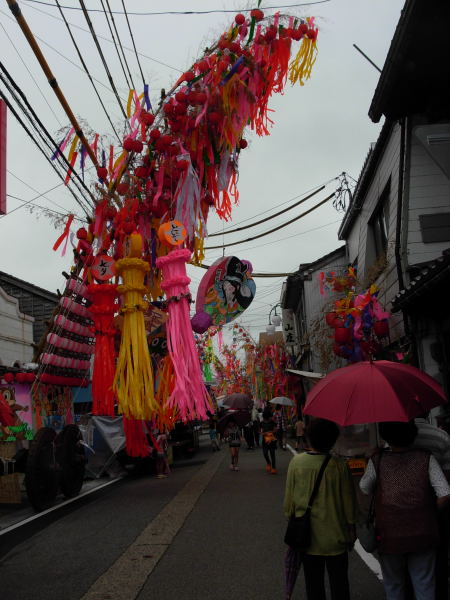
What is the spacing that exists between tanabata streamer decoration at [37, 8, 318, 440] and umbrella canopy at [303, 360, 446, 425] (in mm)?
3154

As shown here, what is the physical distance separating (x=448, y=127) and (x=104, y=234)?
5.57 meters

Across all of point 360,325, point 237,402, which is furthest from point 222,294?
point 237,402

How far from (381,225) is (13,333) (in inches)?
455

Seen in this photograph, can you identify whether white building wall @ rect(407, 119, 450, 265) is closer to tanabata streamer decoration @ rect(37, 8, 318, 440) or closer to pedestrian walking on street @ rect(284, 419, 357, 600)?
tanabata streamer decoration @ rect(37, 8, 318, 440)

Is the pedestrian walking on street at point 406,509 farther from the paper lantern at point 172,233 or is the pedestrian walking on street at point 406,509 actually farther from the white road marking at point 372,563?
the paper lantern at point 172,233

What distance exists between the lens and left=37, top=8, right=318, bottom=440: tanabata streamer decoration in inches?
285

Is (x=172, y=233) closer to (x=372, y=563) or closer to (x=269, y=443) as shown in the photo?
(x=372, y=563)

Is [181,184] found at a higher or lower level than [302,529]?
higher

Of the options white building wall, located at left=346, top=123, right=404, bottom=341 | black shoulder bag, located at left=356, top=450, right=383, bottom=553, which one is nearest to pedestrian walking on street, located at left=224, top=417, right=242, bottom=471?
white building wall, located at left=346, top=123, right=404, bottom=341

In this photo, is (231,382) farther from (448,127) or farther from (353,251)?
(448,127)

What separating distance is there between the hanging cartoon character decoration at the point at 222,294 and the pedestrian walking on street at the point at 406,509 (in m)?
4.42

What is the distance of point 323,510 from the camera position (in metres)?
3.58

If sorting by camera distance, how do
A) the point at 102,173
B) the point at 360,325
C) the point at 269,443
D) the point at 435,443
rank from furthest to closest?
the point at 269,443, the point at 360,325, the point at 102,173, the point at 435,443

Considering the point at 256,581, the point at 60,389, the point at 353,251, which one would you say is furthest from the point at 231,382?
the point at 256,581
